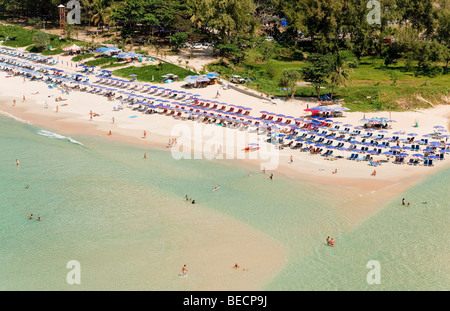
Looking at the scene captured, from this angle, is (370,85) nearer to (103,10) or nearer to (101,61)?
(101,61)

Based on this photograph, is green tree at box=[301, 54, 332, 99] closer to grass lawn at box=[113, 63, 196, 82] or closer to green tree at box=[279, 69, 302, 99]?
green tree at box=[279, 69, 302, 99]

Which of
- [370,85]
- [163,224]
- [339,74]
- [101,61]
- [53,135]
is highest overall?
[339,74]

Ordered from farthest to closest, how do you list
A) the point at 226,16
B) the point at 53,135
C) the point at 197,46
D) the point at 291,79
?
the point at 197,46 < the point at 226,16 < the point at 291,79 < the point at 53,135

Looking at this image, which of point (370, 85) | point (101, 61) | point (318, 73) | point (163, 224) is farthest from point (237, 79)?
point (163, 224)

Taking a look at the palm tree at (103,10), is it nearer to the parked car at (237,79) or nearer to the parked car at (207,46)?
the parked car at (207,46)

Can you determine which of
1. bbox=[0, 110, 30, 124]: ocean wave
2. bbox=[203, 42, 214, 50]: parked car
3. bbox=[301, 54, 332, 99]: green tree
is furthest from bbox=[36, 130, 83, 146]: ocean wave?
bbox=[203, 42, 214, 50]: parked car
